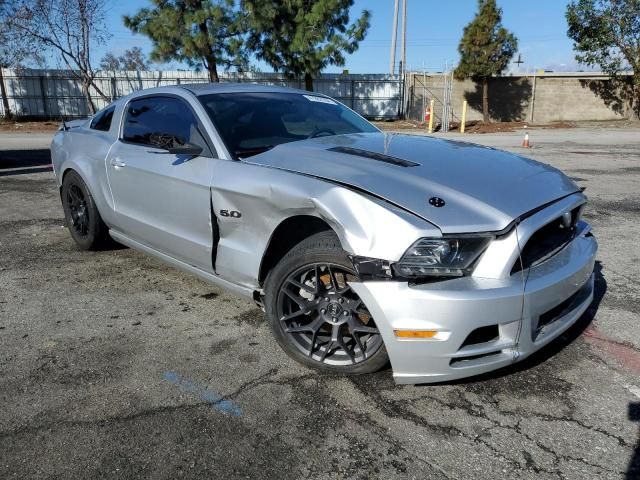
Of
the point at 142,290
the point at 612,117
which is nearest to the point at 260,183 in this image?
the point at 142,290

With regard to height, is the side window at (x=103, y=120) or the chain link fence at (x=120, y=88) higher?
the chain link fence at (x=120, y=88)

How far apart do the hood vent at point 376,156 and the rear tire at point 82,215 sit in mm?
2621

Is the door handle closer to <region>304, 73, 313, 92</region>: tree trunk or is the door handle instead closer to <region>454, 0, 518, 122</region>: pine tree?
<region>304, 73, 313, 92</region>: tree trunk

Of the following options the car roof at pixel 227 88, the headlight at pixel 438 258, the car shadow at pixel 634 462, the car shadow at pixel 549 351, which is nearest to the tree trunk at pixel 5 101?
the car roof at pixel 227 88

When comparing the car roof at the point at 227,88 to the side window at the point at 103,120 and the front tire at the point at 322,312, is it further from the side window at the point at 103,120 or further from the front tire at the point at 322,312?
the front tire at the point at 322,312

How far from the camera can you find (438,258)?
2.47 m

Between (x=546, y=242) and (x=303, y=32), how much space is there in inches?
874

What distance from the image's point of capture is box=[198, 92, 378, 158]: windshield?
3.57 metres

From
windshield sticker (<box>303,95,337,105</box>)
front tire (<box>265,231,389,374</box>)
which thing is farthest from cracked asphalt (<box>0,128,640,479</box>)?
windshield sticker (<box>303,95,337,105</box>)

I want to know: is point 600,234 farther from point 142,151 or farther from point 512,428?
point 142,151

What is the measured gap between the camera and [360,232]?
256cm

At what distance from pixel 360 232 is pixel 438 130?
926 inches

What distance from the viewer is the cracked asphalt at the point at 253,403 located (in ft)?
7.46

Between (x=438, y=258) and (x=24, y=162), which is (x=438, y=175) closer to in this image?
(x=438, y=258)
